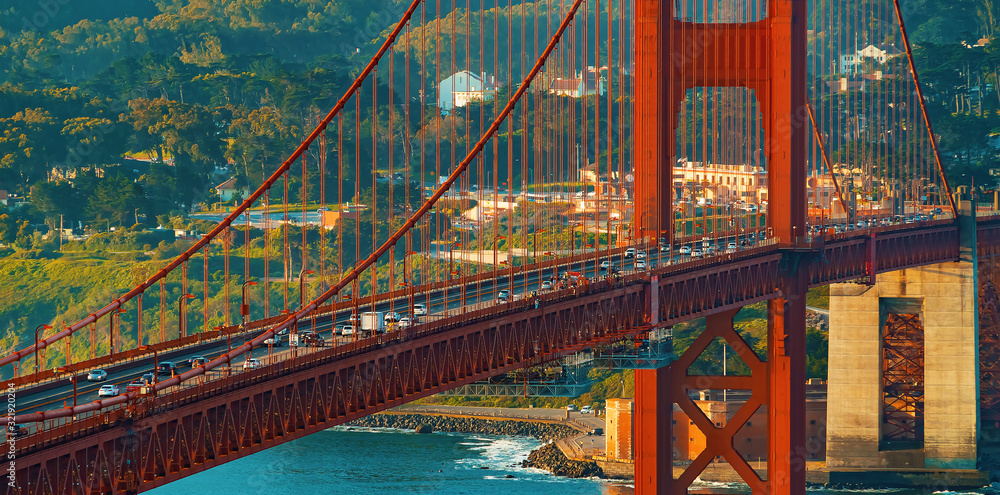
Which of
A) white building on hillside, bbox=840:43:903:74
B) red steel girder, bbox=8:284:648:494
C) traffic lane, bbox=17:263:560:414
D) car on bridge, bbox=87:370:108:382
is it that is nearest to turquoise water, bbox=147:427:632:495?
traffic lane, bbox=17:263:560:414

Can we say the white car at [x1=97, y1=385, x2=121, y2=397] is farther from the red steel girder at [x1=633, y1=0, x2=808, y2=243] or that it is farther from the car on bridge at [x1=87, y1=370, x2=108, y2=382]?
the red steel girder at [x1=633, y1=0, x2=808, y2=243]

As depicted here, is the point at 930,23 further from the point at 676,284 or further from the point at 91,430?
the point at 91,430

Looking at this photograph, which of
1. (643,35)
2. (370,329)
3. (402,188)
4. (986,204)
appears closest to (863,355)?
(643,35)

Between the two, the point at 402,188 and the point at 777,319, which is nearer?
the point at 777,319

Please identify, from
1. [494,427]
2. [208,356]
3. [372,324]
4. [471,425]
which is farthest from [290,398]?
[471,425]

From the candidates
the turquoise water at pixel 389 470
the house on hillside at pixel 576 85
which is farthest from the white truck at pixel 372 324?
the turquoise water at pixel 389 470

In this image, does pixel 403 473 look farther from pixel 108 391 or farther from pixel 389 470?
pixel 108 391
